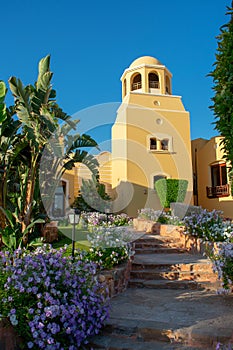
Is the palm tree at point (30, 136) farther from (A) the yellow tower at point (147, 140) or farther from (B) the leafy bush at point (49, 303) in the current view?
(A) the yellow tower at point (147, 140)

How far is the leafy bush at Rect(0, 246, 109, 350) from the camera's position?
3.02 metres

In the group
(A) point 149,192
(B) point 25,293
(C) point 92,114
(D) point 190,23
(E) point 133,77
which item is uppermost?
(E) point 133,77

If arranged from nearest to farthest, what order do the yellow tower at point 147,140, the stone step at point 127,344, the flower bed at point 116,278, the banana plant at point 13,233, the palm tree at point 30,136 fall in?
the stone step at point 127,344 → the flower bed at point 116,278 → the banana plant at point 13,233 → the palm tree at point 30,136 → the yellow tower at point 147,140

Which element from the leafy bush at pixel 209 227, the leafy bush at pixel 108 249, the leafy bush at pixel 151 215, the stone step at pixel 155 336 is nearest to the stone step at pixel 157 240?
the leafy bush at pixel 209 227

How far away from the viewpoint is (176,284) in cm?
574

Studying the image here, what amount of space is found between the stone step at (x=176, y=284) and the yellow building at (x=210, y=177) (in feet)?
40.1

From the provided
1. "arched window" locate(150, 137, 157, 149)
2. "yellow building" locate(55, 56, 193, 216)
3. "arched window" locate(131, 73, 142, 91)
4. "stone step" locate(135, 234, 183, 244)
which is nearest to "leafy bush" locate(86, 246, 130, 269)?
"stone step" locate(135, 234, 183, 244)

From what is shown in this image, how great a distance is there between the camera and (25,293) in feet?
10.5

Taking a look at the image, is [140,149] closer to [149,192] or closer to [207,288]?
[149,192]

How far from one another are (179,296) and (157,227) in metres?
5.39

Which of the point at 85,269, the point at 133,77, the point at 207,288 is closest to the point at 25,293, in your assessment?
the point at 85,269

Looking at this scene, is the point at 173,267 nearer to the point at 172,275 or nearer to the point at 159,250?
the point at 172,275

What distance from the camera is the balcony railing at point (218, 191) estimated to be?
57.9ft

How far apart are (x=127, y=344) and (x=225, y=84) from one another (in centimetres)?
307
